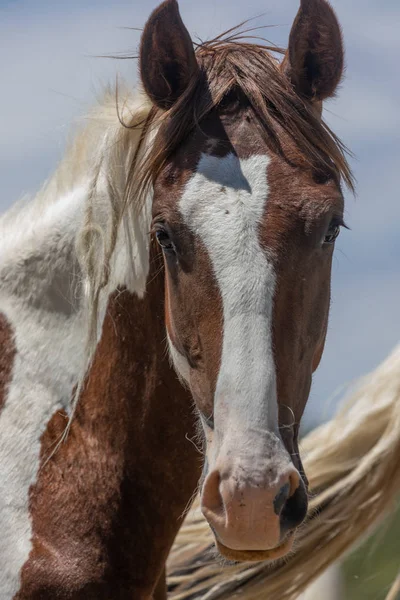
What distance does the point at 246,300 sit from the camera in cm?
264

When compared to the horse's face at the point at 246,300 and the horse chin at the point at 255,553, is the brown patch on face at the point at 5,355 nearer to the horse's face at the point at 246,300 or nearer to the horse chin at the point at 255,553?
the horse's face at the point at 246,300

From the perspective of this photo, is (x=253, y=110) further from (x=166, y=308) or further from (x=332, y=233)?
(x=166, y=308)

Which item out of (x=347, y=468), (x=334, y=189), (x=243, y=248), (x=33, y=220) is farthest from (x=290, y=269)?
(x=347, y=468)

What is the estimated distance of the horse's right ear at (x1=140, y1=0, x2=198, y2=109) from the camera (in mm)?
3143

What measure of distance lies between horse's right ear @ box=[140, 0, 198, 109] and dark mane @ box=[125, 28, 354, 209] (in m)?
0.06

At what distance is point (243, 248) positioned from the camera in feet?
8.81

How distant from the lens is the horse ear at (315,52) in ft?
10.3

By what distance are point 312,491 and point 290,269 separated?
208 centimetres

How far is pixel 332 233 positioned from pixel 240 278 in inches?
16.8

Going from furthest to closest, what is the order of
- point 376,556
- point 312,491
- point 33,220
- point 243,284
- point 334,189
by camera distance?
point 376,556 → point 312,491 → point 33,220 → point 334,189 → point 243,284

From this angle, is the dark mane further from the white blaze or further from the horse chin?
the horse chin

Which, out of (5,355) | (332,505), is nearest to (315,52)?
(5,355)

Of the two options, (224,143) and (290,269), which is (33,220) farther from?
(290,269)

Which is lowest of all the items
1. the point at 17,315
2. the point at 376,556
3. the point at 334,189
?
the point at 376,556
